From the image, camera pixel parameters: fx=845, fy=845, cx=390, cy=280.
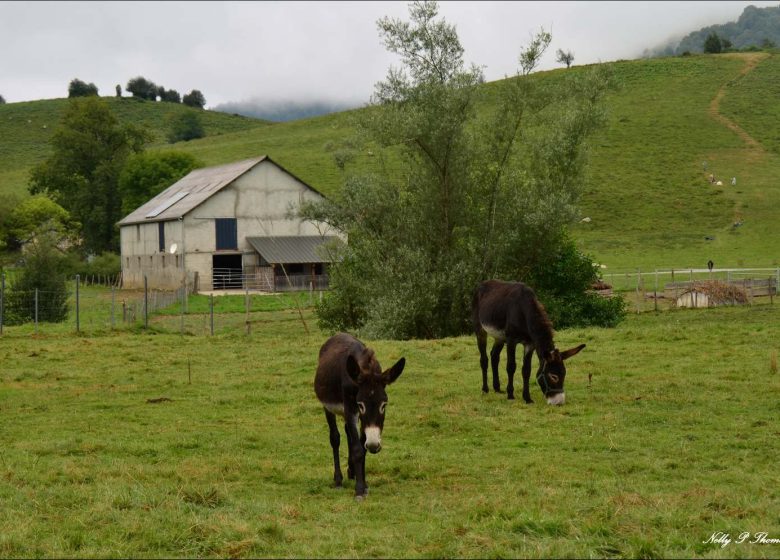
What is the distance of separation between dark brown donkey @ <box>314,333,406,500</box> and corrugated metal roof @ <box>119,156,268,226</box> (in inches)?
1828

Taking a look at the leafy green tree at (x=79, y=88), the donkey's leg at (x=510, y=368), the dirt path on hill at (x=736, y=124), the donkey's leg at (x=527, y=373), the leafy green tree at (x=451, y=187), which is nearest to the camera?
the donkey's leg at (x=527, y=373)

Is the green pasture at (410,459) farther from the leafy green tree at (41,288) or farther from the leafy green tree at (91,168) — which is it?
the leafy green tree at (91,168)

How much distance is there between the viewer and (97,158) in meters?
77.1

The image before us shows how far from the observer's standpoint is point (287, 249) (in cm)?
5625

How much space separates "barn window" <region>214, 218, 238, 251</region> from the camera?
5550 cm

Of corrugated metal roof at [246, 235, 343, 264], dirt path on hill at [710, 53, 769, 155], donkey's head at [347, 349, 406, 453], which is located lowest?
donkey's head at [347, 349, 406, 453]

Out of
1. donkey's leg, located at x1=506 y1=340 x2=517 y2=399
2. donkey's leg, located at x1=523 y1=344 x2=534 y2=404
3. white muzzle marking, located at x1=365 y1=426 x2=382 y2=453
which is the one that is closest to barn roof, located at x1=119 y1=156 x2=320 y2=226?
donkey's leg, located at x1=506 y1=340 x2=517 y2=399

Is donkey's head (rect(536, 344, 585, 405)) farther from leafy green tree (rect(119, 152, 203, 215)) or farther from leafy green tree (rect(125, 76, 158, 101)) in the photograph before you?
leafy green tree (rect(125, 76, 158, 101))

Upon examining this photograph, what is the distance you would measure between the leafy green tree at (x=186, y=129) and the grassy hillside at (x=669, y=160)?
16.4 metres

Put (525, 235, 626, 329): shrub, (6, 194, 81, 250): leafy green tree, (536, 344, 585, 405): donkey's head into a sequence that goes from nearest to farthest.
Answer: (536, 344, 585, 405): donkey's head < (525, 235, 626, 329): shrub < (6, 194, 81, 250): leafy green tree

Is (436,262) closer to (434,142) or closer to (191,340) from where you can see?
(434,142)

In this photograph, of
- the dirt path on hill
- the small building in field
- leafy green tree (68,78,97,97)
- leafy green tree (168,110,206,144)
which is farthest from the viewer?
leafy green tree (68,78,97,97)

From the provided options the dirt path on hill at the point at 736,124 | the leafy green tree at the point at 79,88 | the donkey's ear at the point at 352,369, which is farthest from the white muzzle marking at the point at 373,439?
the leafy green tree at the point at 79,88

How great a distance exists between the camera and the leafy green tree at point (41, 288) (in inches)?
1231
